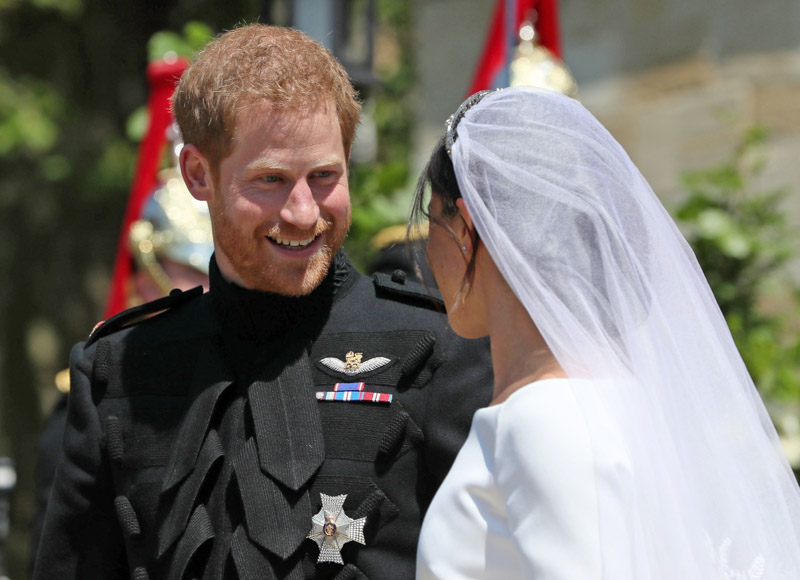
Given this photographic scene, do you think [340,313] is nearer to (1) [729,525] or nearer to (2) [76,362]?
(2) [76,362]

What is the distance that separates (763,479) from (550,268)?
508 millimetres

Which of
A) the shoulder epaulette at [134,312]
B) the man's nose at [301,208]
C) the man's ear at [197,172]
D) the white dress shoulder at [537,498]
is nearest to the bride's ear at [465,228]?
the white dress shoulder at [537,498]

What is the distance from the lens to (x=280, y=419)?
2.21m

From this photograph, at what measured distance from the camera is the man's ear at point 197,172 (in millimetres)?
2285

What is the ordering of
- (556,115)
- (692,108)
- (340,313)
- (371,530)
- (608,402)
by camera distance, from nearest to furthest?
(608,402) → (556,115) → (371,530) → (340,313) → (692,108)

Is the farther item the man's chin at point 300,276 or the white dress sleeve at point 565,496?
the man's chin at point 300,276

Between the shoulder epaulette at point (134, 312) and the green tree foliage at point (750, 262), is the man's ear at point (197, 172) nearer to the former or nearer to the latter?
the shoulder epaulette at point (134, 312)

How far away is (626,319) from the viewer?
1.72 m

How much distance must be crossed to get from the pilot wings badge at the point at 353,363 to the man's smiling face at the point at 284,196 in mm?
158

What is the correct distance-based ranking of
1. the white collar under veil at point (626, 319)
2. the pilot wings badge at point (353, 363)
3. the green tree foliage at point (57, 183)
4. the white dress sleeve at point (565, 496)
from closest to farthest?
the white dress sleeve at point (565, 496) < the white collar under veil at point (626, 319) < the pilot wings badge at point (353, 363) < the green tree foliage at point (57, 183)

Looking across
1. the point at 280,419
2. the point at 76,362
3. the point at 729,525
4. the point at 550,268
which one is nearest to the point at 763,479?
the point at 729,525

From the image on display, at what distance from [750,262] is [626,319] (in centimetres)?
334

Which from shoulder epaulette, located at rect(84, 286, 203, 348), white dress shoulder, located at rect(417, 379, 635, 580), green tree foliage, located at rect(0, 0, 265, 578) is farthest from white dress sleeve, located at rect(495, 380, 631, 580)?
green tree foliage, located at rect(0, 0, 265, 578)

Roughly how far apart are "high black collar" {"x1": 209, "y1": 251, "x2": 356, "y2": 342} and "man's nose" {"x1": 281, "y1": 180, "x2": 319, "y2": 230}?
0.65 ft
